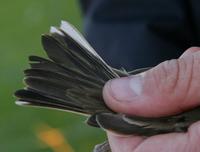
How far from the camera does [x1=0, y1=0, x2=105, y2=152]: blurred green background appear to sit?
5.35m

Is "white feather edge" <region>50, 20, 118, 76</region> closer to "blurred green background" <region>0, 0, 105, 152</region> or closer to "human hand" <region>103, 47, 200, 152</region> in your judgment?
"human hand" <region>103, 47, 200, 152</region>

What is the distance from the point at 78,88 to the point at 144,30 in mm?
976

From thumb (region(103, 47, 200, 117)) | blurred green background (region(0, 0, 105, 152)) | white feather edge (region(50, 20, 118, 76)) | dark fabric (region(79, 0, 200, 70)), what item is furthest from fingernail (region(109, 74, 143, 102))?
blurred green background (region(0, 0, 105, 152))

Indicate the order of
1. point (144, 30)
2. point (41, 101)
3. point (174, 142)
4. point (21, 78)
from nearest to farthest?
1. point (174, 142)
2. point (41, 101)
3. point (144, 30)
4. point (21, 78)

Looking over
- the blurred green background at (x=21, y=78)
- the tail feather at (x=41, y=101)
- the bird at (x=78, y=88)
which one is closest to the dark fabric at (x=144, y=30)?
the bird at (x=78, y=88)

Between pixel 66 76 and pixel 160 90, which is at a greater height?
pixel 66 76

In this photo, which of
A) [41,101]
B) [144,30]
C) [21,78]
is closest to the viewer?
[41,101]

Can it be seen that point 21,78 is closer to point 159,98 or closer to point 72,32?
point 72,32

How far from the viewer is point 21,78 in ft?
20.1

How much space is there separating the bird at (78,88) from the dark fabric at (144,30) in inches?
33.4

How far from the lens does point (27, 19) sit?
7492mm

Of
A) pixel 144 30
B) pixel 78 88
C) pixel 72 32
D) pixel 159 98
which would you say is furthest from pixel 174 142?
pixel 144 30

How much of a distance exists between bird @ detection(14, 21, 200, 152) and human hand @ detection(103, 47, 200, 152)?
2cm

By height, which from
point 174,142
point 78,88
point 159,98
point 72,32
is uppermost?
point 72,32
